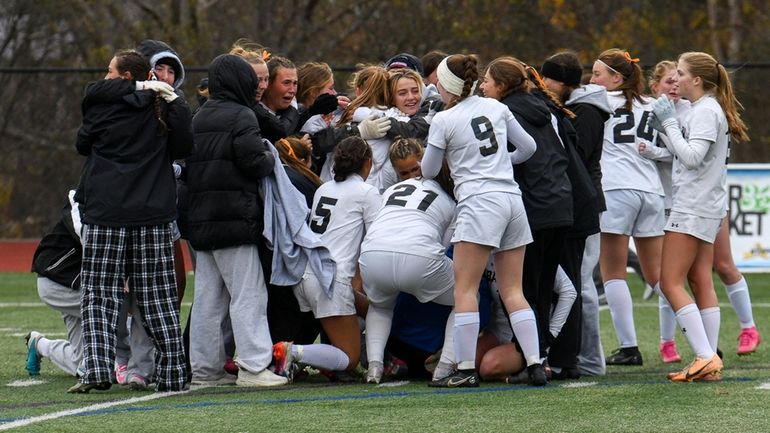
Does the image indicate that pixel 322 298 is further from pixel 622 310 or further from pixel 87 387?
pixel 622 310

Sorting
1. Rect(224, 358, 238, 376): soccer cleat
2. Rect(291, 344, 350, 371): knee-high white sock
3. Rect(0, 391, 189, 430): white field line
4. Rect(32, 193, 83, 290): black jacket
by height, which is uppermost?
Rect(32, 193, 83, 290): black jacket

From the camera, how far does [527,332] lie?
712 cm

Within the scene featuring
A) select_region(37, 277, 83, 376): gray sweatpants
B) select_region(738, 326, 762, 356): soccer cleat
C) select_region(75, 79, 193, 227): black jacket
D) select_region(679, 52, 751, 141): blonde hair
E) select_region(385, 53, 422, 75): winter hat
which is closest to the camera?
select_region(75, 79, 193, 227): black jacket

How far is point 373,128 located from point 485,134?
3.87 ft

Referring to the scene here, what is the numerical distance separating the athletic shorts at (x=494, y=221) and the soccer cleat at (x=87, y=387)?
1.93m

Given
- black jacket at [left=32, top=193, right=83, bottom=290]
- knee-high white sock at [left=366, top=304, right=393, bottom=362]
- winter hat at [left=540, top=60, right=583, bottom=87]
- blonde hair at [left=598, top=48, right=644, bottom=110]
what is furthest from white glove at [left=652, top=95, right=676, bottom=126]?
black jacket at [left=32, top=193, right=83, bottom=290]

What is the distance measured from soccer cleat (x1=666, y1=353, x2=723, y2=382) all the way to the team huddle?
0.04 feet

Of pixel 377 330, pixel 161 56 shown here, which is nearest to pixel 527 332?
pixel 377 330

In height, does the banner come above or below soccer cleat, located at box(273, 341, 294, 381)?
above

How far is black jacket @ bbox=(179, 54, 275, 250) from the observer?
7.20 m

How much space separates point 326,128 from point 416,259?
135cm

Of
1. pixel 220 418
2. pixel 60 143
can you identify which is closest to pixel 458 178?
pixel 220 418

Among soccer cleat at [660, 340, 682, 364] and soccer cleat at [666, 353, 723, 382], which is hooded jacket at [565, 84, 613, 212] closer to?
soccer cleat at [666, 353, 723, 382]

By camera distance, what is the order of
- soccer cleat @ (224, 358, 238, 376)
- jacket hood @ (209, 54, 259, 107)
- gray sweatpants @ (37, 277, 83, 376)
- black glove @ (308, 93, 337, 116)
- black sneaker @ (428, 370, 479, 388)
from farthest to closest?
black glove @ (308, 93, 337, 116), soccer cleat @ (224, 358, 238, 376), gray sweatpants @ (37, 277, 83, 376), jacket hood @ (209, 54, 259, 107), black sneaker @ (428, 370, 479, 388)
